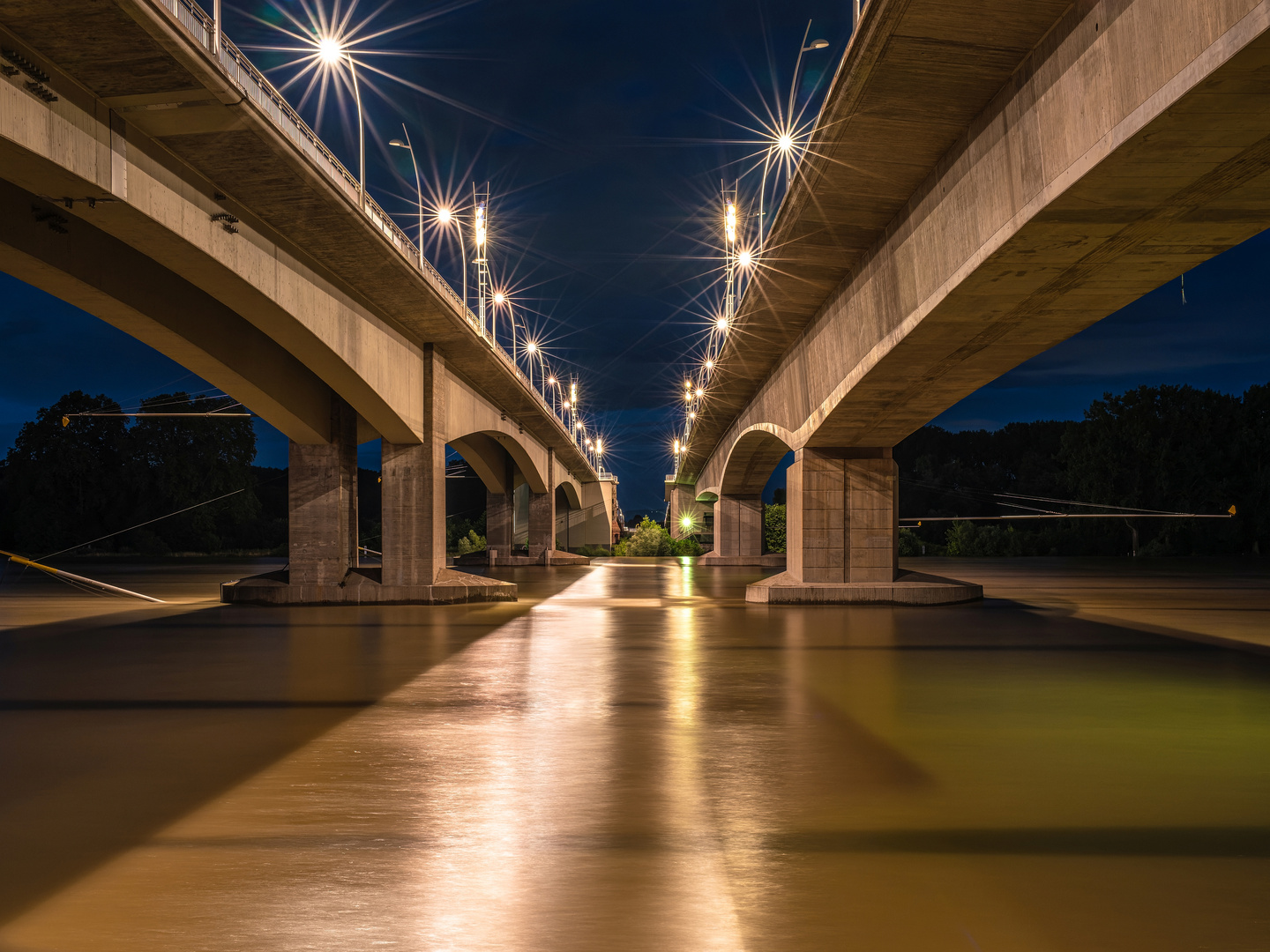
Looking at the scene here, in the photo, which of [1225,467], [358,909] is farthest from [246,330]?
[1225,467]

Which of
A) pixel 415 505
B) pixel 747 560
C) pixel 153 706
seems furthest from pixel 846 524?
pixel 747 560

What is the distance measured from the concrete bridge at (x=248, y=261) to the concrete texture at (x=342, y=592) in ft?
0.19

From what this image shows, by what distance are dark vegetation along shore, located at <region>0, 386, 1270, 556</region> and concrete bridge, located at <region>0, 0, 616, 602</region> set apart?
4542cm

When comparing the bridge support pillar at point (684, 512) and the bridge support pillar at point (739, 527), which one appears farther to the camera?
the bridge support pillar at point (684, 512)

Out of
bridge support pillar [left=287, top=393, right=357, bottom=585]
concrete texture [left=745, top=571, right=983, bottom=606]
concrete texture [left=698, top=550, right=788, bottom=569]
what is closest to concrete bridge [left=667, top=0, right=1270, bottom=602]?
concrete texture [left=745, top=571, right=983, bottom=606]

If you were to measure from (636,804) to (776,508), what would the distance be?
68997 mm

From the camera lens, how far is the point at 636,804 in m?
7.00

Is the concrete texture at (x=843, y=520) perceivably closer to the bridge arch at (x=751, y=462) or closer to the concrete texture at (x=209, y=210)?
the bridge arch at (x=751, y=462)

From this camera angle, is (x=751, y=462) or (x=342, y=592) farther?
(x=751, y=462)

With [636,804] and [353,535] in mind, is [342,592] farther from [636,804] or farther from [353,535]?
[636,804]

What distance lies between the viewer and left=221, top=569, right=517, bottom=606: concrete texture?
1046 inches

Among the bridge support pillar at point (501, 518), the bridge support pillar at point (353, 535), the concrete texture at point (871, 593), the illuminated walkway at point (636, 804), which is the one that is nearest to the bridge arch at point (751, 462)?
the concrete texture at point (871, 593)

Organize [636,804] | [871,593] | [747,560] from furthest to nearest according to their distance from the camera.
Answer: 1. [747,560]
2. [871,593]
3. [636,804]

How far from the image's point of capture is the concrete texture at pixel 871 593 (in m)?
25.9
